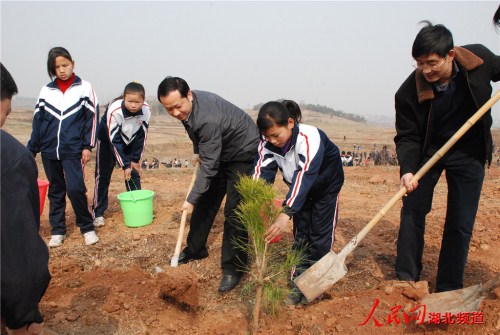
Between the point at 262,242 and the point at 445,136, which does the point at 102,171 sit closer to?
the point at 262,242

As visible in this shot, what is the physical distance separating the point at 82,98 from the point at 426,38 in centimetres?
336

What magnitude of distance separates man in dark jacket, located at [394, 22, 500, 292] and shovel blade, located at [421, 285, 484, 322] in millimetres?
517

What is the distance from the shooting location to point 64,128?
158 inches

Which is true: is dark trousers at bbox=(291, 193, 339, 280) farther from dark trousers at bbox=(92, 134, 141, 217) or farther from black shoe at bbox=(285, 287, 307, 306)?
dark trousers at bbox=(92, 134, 141, 217)

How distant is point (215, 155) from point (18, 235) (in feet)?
5.75

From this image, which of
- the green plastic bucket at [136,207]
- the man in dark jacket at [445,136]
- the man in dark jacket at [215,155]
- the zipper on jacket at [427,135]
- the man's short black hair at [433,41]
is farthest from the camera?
the green plastic bucket at [136,207]

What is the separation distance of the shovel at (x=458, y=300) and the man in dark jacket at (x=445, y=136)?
52 cm

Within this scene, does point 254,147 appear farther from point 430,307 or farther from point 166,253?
point 430,307

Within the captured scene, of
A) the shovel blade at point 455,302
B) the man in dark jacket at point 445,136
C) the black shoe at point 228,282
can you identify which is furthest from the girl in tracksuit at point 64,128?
the shovel blade at point 455,302

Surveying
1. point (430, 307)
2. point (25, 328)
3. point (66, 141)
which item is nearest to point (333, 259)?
point (430, 307)

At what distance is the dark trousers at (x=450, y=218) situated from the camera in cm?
268

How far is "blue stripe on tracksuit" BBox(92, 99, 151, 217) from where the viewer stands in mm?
4453

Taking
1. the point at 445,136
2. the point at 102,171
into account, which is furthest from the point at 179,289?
the point at 102,171

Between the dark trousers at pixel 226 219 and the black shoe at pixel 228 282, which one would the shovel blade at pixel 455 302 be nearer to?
the dark trousers at pixel 226 219
